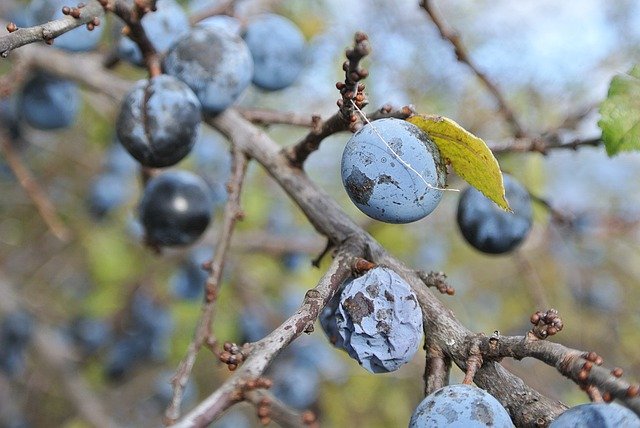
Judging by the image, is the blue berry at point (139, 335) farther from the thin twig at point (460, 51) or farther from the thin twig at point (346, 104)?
the thin twig at point (346, 104)

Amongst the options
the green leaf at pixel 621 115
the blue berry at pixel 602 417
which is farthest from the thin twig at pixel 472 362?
the green leaf at pixel 621 115

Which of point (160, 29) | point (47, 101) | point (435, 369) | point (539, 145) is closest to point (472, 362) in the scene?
point (435, 369)

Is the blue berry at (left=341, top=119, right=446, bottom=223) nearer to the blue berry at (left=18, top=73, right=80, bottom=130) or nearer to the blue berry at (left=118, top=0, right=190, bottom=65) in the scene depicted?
the blue berry at (left=118, top=0, right=190, bottom=65)

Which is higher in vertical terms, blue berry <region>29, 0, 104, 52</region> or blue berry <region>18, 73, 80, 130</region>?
blue berry <region>29, 0, 104, 52</region>

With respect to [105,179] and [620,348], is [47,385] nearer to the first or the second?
[105,179]

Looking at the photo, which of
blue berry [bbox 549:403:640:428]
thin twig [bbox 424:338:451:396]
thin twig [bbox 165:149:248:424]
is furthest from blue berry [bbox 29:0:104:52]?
blue berry [bbox 549:403:640:428]

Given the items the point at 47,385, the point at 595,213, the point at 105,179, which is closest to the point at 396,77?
the point at 595,213

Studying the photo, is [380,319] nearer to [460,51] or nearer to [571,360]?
[571,360]
